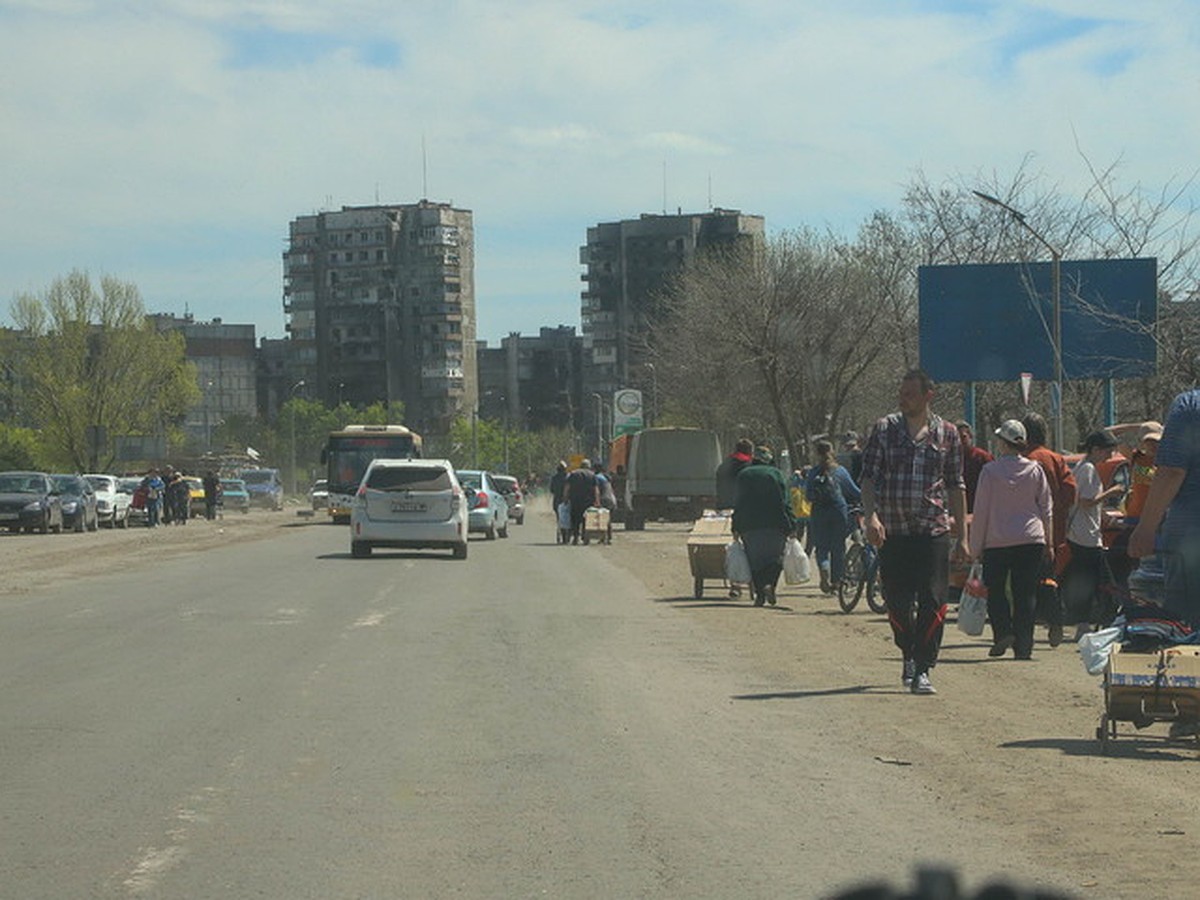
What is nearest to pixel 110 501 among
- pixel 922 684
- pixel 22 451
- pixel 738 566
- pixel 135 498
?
pixel 135 498

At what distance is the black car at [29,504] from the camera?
4969cm

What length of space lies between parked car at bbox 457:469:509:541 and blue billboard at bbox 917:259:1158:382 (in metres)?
11.5

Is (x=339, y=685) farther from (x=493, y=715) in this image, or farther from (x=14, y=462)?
(x=14, y=462)

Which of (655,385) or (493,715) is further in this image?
(655,385)

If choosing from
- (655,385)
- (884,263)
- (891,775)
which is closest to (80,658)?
(891,775)

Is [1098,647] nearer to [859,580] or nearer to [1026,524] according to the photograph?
[1026,524]

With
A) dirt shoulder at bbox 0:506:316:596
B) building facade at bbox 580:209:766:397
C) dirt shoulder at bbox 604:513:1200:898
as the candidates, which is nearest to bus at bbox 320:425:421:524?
Answer: dirt shoulder at bbox 0:506:316:596

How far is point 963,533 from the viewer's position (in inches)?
498

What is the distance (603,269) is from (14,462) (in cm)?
9243

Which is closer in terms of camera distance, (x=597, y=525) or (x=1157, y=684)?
(x=1157, y=684)

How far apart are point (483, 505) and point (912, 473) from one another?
3251 cm

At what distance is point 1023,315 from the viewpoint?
3862cm

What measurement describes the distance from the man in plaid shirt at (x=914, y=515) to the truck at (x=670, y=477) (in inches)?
1721

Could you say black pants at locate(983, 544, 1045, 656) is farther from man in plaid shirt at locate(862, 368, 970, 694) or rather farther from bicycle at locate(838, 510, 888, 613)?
bicycle at locate(838, 510, 888, 613)
